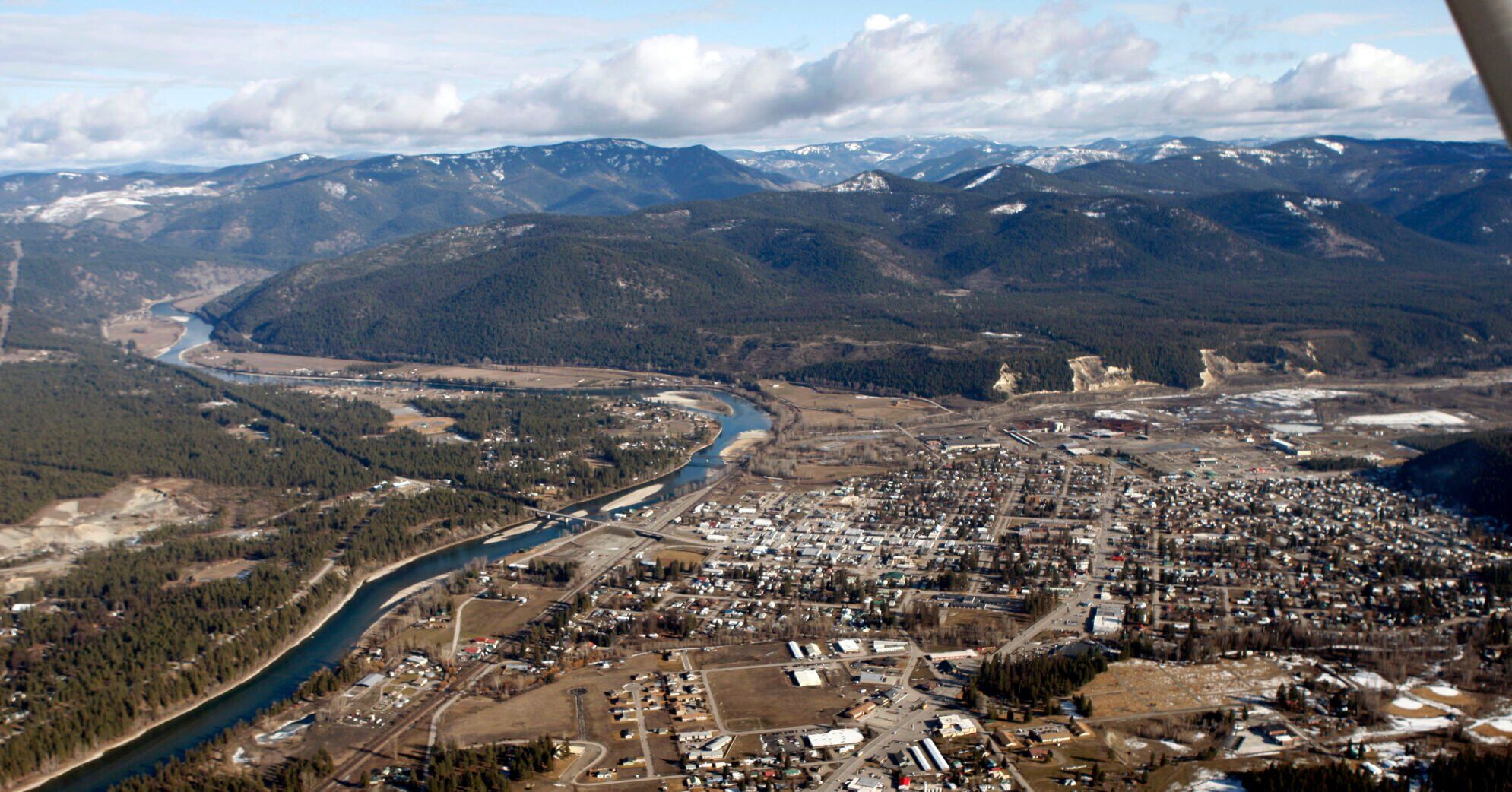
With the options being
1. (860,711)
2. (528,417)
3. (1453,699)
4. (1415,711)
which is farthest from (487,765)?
(528,417)

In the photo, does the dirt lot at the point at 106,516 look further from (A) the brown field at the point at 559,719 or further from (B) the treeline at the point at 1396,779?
(B) the treeline at the point at 1396,779

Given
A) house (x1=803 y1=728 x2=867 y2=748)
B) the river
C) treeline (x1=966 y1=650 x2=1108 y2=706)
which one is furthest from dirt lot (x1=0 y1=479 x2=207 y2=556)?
treeline (x1=966 y1=650 x2=1108 y2=706)

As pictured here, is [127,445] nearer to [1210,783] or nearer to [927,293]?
[1210,783]

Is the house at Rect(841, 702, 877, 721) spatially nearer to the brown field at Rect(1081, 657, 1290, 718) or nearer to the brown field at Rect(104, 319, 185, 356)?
the brown field at Rect(1081, 657, 1290, 718)

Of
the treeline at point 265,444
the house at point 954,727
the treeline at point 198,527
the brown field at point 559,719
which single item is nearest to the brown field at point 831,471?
the treeline at point 265,444

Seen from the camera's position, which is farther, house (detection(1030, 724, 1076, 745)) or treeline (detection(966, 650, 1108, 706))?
treeline (detection(966, 650, 1108, 706))

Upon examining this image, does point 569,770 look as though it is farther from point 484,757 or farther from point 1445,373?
point 1445,373

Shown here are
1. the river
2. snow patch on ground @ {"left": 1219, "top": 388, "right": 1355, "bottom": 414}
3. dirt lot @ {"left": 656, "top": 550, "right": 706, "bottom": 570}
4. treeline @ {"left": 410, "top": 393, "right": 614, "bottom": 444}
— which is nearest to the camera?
the river
